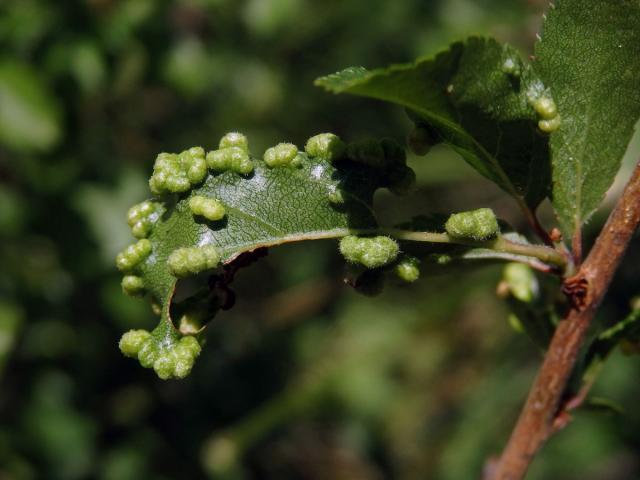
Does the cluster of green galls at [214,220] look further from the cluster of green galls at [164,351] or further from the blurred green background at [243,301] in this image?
the blurred green background at [243,301]

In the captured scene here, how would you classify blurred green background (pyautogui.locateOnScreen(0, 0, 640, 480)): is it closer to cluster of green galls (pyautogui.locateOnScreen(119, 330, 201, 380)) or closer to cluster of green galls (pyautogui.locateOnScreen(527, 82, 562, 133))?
cluster of green galls (pyautogui.locateOnScreen(527, 82, 562, 133))

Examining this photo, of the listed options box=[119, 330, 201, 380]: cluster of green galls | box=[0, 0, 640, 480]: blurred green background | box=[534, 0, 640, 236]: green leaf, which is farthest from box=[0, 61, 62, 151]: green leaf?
box=[534, 0, 640, 236]: green leaf

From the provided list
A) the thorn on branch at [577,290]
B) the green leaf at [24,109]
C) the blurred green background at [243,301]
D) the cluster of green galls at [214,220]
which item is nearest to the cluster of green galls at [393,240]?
the cluster of green galls at [214,220]

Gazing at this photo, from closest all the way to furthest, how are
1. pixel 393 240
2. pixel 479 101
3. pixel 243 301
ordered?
pixel 479 101, pixel 393 240, pixel 243 301

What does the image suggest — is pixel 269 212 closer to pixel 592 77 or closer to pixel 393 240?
pixel 393 240

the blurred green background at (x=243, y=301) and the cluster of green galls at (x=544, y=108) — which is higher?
the cluster of green galls at (x=544, y=108)

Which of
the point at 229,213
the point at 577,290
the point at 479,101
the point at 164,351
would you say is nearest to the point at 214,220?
the point at 229,213

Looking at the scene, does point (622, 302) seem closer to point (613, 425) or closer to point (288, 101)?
point (613, 425)

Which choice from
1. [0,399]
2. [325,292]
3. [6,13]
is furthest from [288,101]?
[0,399]
